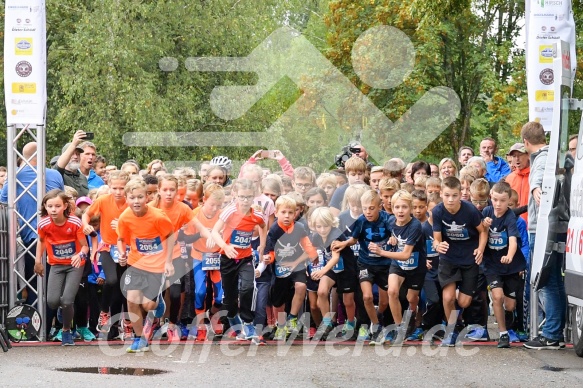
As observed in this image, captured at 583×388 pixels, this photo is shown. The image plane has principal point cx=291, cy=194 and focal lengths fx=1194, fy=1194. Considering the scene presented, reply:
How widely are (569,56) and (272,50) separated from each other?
35.4 metres

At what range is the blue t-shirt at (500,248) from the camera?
39.0ft

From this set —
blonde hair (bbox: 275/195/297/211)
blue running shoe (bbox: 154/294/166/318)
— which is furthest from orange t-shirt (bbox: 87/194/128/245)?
blonde hair (bbox: 275/195/297/211)

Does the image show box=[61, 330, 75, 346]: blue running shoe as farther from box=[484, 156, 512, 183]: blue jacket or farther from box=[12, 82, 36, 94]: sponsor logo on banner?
box=[484, 156, 512, 183]: blue jacket

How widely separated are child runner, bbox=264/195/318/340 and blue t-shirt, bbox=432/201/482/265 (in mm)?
1333

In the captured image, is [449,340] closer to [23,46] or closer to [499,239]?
[499,239]

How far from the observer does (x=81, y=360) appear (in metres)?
10.6

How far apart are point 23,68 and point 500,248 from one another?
506 centimetres

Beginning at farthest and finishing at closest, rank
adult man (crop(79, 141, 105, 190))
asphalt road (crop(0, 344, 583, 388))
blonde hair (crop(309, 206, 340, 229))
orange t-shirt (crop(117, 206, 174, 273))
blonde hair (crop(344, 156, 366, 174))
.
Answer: adult man (crop(79, 141, 105, 190))
blonde hair (crop(344, 156, 366, 174))
blonde hair (crop(309, 206, 340, 229))
orange t-shirt (crop(117, 206, 174, 273))
asphalt road (crop(0, 344, 583, 388))

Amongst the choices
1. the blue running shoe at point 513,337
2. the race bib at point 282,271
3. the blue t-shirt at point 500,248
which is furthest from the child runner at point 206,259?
the blue running shoe at point 513,337

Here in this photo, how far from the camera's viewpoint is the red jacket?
1356 cm

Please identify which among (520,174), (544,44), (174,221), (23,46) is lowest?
(174,221)

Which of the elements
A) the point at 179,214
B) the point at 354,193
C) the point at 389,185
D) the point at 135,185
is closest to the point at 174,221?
the point at 179,214

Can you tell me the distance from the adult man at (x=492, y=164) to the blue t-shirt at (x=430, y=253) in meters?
3.03

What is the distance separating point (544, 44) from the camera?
12875mm
